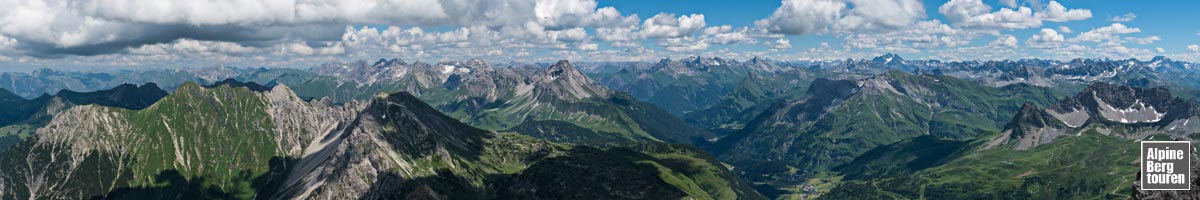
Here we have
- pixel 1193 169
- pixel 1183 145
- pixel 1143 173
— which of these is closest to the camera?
pixel 1183 145

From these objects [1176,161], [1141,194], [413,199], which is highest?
[1176,161]

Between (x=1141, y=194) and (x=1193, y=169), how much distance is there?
4277mm

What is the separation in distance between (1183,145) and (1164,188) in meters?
8.02

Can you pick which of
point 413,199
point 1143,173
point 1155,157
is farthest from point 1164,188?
point 413,199

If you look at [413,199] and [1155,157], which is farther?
[413,199]

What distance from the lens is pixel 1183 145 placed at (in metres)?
48.7

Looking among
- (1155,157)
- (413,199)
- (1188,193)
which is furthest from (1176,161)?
(413,199)

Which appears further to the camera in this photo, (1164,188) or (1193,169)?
(1193,169)

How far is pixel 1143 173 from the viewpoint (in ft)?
178

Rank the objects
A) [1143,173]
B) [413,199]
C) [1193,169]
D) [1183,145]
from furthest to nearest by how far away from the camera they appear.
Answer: [413,199]
[1193,169]
[1143,173]
[1183,145]

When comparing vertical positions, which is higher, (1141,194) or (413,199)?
(1141,194)

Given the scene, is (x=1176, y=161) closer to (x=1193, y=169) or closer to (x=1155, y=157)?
(x=1155, y=157)

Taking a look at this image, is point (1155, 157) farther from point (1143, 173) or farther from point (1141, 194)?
point (1141, 194)

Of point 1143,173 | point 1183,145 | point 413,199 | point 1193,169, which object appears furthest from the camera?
point 413,199
